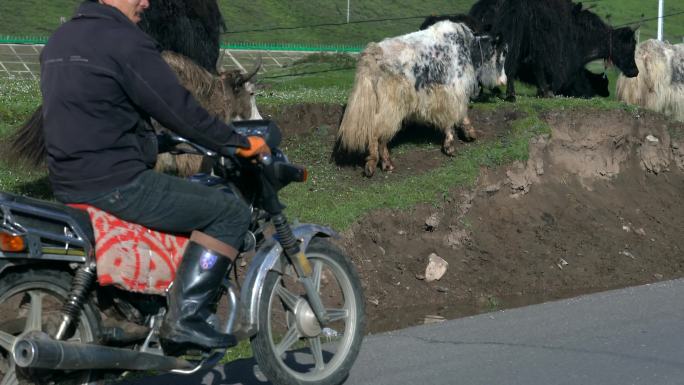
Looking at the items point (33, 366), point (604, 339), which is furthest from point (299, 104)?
point (33, 366)

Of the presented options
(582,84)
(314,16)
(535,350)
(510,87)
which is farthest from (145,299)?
(314,16)

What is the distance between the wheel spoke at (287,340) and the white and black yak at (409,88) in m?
6.84

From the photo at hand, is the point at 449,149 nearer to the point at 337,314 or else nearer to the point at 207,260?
the point at 337,314

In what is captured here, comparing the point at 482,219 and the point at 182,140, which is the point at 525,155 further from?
the point at 182,140

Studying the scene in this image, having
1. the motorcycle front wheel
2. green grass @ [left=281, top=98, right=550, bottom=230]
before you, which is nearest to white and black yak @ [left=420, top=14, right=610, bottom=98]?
green grass @ [left=281, top=98, right=550, bottom=230]

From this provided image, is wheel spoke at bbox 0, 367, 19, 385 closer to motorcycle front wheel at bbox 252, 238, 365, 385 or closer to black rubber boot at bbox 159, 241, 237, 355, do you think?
black rubber boot at bbox 159, 241, 237, 355

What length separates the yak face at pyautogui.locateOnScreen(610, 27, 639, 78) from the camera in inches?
719

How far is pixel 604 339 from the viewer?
6.97 m

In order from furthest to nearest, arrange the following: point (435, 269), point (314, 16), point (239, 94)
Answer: point (314, 16), point (239, 94), point (435, 269)

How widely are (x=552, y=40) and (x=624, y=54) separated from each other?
7.06 feet

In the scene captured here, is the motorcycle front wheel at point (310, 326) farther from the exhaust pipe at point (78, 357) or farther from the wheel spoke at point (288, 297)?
the exhaust pipe at point (78, 357)

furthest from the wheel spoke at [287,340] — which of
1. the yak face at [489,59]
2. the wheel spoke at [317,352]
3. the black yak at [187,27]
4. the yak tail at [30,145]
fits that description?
the yak face at [489,59]

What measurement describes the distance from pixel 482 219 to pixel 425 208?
0.86 metres

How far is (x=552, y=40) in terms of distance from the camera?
16.9 metres
